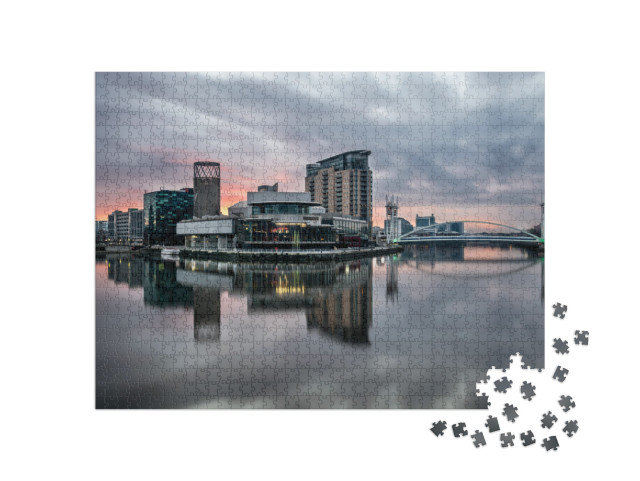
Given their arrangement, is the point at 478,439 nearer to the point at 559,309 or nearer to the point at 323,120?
the point at 559,309

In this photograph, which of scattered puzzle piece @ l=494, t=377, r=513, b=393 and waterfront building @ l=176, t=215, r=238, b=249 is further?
waterfront building @ l=176, t=215, r=238, b=249

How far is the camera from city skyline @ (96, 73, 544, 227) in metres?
6.18

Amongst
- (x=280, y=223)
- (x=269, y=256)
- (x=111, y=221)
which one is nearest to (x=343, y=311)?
(x=111, y=221)

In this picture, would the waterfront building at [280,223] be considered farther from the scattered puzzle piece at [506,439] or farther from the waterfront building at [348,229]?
the scattered puzzle piece at [506,439]

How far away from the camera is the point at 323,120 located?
20.6 feet

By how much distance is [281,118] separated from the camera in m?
6.21

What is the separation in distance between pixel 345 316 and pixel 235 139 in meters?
4.71

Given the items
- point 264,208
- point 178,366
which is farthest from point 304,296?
point 264,208

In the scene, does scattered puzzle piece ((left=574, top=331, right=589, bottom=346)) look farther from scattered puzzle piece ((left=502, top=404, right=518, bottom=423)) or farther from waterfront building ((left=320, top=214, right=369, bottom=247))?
waterfront building ((left=320, top=214, right=369, bottom=247))

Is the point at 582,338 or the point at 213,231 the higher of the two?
the point at 213,231

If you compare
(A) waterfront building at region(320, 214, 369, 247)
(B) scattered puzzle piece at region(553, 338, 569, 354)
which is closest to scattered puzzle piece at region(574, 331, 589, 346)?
(B) scattered puzzle piece at region(553, 338, 569, 354)

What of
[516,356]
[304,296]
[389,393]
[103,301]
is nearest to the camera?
[516,356]

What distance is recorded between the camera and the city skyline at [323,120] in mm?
6180

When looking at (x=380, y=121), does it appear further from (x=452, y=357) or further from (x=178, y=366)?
(x=178, y=366)
